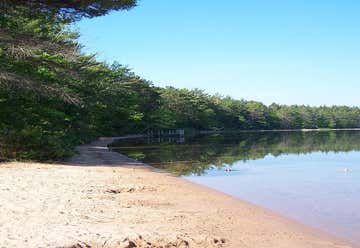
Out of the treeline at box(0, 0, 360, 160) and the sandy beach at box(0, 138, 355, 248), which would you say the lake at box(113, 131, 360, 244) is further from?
A: the treeline at box(0, 0, 360, 160)

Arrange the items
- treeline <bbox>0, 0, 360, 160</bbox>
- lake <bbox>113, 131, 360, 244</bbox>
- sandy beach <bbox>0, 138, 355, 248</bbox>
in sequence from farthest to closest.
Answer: treeline <bbox>0, 0, 360, 160</bbox> < lake <bbox>113, 131, 360, 244</bbox> < sandy beach <bbox>0, 138, 355, 248</bbox>

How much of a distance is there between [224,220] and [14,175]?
654cm

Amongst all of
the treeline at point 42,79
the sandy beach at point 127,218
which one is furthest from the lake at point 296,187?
the treeline at point 42,79

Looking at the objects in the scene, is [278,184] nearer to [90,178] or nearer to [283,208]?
[283,208]

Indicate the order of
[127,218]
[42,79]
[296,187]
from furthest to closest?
1. [42,79]
2. [296,187]
3. [127,218]

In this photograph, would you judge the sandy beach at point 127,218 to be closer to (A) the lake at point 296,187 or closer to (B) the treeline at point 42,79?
(A) the lake at point 296,187

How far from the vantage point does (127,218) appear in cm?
883

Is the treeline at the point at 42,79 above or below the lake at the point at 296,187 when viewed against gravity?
above

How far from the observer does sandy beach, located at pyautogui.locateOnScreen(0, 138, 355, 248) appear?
22.6 ft

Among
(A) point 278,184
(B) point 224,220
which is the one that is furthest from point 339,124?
(B) point 224,220

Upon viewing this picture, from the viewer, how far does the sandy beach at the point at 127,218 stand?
6884 millimetres

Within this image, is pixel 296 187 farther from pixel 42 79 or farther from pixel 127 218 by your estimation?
pixel 42 79

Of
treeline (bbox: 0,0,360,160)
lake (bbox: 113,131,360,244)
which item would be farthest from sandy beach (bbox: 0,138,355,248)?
treeline (bbox: 0,0,360,160)

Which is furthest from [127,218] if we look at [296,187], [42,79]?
[42,79]
